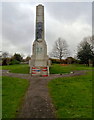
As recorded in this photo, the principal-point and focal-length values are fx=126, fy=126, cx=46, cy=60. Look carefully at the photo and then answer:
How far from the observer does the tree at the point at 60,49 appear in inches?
2021

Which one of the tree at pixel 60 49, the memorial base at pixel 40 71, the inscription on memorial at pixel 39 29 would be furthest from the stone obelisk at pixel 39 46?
the tree at pixel 60 49

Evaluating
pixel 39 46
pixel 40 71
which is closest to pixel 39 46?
pixel 39 46

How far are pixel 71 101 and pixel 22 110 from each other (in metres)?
3.08

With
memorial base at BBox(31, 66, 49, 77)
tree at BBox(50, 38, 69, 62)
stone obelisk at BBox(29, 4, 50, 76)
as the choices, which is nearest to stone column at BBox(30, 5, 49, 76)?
stone obelisk at BBox(29, 4, 50, 76)

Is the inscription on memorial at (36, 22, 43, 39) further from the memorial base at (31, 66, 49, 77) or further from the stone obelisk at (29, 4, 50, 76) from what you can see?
the memorial base at (31, 66, 49, 77)

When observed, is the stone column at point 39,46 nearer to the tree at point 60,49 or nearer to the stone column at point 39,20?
the stone column at point 39,20

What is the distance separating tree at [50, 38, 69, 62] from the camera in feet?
168

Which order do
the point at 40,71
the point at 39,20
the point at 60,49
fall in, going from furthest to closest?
the point at 60,49 → the point at 39,20 → the point at 40,71

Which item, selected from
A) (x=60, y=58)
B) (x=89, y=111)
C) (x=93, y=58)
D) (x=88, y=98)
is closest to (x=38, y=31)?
(x=88, y=98)

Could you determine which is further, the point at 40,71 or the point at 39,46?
the point at 39,46

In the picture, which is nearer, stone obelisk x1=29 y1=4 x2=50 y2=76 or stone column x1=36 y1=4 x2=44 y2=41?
stone obelisk x1=29 y1=4 x2=50 y2=76

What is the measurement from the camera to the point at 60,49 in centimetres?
5178

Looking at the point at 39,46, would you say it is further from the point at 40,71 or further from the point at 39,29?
the point at 40,71

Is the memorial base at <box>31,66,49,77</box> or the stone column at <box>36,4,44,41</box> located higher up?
the stone column at <box>36,4,44,41</box>
